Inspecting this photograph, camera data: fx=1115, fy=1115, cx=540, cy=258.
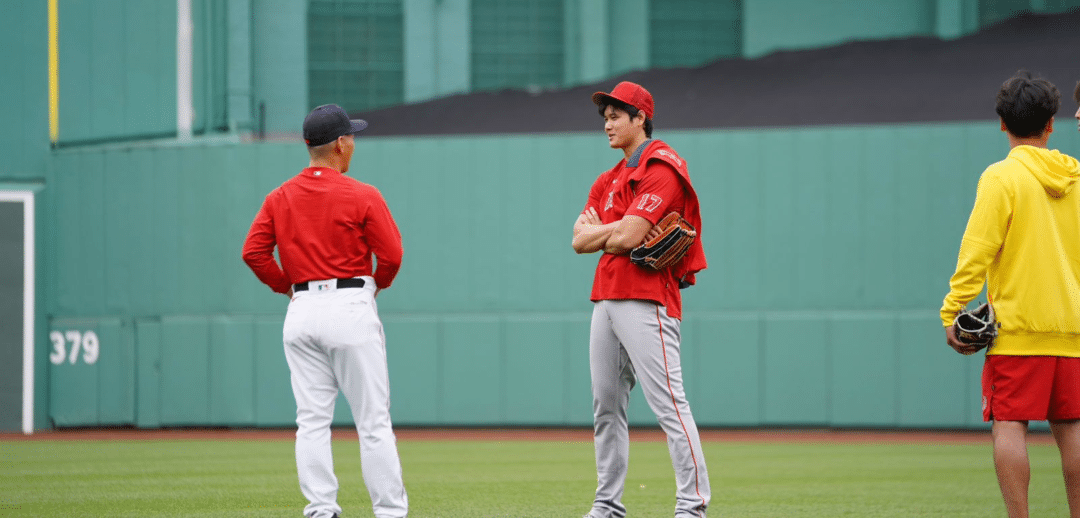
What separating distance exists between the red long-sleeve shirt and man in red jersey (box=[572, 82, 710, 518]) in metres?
0.91

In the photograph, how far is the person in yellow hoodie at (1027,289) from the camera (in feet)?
13.5

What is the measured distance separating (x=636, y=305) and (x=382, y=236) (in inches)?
44.5

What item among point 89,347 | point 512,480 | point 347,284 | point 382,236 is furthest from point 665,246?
point 89,347

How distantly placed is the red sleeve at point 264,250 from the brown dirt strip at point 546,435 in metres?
6.81

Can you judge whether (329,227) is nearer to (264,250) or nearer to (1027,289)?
(264,250)

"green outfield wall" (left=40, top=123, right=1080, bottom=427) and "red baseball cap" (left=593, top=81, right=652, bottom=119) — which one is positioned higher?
"red baseball cap" (left=593, top=81, right=652, bottom=119)

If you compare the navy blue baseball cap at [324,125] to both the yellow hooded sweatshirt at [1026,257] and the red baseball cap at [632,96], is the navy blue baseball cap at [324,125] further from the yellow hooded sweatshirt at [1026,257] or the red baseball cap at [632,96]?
the yellow hooded sweatshirt at [1026,257]

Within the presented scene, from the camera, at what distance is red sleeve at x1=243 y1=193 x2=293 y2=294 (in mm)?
4875

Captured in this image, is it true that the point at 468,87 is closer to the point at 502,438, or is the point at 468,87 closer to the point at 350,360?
the point at 502,438

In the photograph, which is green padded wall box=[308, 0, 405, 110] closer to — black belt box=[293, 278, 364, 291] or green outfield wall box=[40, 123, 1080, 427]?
green outfield wall box=[40, 123, 1080, 427]

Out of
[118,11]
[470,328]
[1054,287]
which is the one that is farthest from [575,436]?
[1054,287]

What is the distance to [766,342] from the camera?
1233cm

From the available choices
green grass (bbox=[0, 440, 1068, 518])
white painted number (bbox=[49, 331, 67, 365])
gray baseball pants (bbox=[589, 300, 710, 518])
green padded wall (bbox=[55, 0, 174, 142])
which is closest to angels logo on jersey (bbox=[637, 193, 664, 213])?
gray baseball pants (bbox=[589, 300, 710, 518])

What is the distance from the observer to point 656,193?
4.86 m
